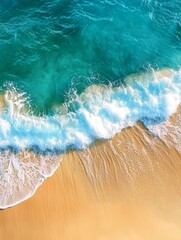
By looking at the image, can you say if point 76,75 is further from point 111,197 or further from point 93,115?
point 111,197

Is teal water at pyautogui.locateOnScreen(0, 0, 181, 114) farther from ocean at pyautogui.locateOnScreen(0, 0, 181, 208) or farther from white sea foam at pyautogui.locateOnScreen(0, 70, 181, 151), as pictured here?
white sea foam at pyautogui.locateOnScreen(0, 70, 181, 151)

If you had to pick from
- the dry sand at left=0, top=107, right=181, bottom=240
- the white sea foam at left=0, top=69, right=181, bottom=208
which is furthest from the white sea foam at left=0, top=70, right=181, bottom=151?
the dry sand at left=0, top=107, right=181, bottom=240

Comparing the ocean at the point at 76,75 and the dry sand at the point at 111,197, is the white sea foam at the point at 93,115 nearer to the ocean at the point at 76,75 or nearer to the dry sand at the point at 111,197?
the ocean at the point at 76,75

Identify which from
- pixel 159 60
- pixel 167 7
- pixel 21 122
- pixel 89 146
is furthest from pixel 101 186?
pixel 167 7

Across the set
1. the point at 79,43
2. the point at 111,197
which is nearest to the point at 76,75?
the point at 79,43

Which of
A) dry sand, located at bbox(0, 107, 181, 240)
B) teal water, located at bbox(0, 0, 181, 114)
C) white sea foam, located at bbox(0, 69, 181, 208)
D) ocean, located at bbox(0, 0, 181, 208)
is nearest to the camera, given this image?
dry sand, located at bbox(0, 107, 181, 240)

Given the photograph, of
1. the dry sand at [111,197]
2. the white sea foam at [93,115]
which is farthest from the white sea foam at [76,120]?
the dry sand at [111,197]

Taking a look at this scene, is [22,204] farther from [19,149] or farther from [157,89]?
[157,89]

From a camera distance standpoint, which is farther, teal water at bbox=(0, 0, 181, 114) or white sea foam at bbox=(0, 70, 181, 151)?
teal water at bbox=(0, 0, 181, 114)
